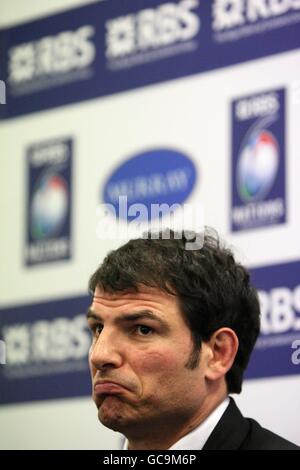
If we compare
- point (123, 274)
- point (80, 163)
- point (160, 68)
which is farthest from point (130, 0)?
point (123, 274)

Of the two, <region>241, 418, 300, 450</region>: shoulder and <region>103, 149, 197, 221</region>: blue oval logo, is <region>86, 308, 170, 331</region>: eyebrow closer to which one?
<region>241, 418, 300, 450</region>: shoulder

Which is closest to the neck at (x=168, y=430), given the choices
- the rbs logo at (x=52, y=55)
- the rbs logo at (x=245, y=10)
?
the rbs logo at (x=245, y=10)

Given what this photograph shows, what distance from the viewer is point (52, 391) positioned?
3127 mm

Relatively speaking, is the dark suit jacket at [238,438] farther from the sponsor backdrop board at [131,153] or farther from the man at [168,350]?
the sponsor backdrop board at [131,153]

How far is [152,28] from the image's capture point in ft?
10.5

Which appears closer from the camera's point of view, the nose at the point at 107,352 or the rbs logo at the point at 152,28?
the nose at the point at 107,352

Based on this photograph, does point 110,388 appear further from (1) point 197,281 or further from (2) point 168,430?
(1) point 197,281

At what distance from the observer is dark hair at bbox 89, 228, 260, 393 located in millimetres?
2170

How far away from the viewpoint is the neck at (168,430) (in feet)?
7.08

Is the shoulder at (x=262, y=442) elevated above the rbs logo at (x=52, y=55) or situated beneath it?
situated beneath

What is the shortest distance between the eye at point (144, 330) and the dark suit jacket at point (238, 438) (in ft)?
0.68

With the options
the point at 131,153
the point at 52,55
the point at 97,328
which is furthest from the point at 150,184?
the point at 97,328

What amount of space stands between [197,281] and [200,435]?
0.29 meters

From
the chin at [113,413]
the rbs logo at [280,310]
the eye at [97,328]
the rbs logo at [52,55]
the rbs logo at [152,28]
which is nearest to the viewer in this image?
the chin at [113,413]
